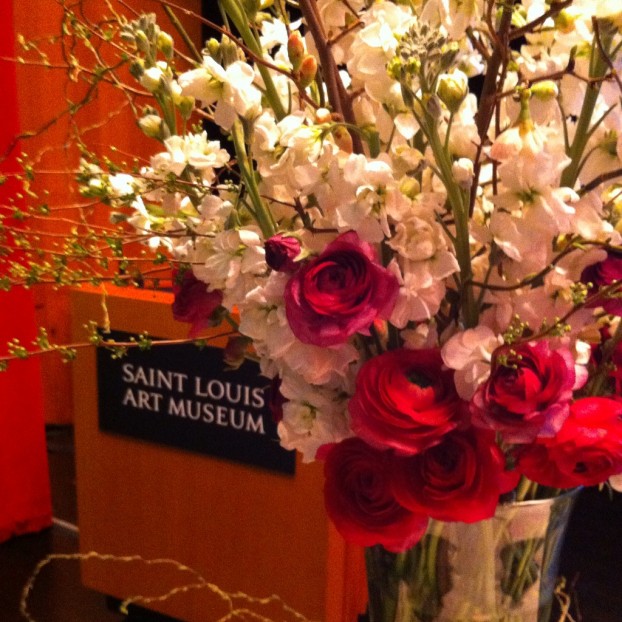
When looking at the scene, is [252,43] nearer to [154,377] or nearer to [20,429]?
[154,377]

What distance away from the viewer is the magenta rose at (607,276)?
1.81 ft

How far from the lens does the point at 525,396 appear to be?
20.5 inches

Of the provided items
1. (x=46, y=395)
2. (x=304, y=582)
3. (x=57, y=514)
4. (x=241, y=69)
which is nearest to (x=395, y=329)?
(x=241, y=69)

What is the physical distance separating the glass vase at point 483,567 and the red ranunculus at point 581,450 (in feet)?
0.23

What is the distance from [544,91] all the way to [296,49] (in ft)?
0.57

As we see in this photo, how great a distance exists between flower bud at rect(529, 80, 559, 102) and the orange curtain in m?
2.46

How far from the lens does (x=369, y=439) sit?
545 millimetres

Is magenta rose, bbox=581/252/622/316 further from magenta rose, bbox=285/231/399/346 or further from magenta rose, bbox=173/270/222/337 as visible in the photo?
magenta rose, bbox=173/270/222/337

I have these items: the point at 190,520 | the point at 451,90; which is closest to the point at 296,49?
the point at 451,90

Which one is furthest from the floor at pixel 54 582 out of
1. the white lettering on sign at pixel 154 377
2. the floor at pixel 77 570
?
the white lettering on sign at pixel 154 377

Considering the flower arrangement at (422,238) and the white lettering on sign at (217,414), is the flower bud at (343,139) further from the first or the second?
the white lettering on sign at (217,414)

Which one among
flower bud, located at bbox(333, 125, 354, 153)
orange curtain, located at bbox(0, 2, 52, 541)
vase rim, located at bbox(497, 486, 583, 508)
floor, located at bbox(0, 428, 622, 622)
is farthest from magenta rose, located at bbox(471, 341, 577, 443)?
orange curtain, located at bbox(0, 2, 52, 541)

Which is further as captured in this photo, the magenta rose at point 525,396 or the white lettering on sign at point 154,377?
the white lettering on sign at point 154,377

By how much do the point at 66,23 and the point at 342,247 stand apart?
39 centimetres
